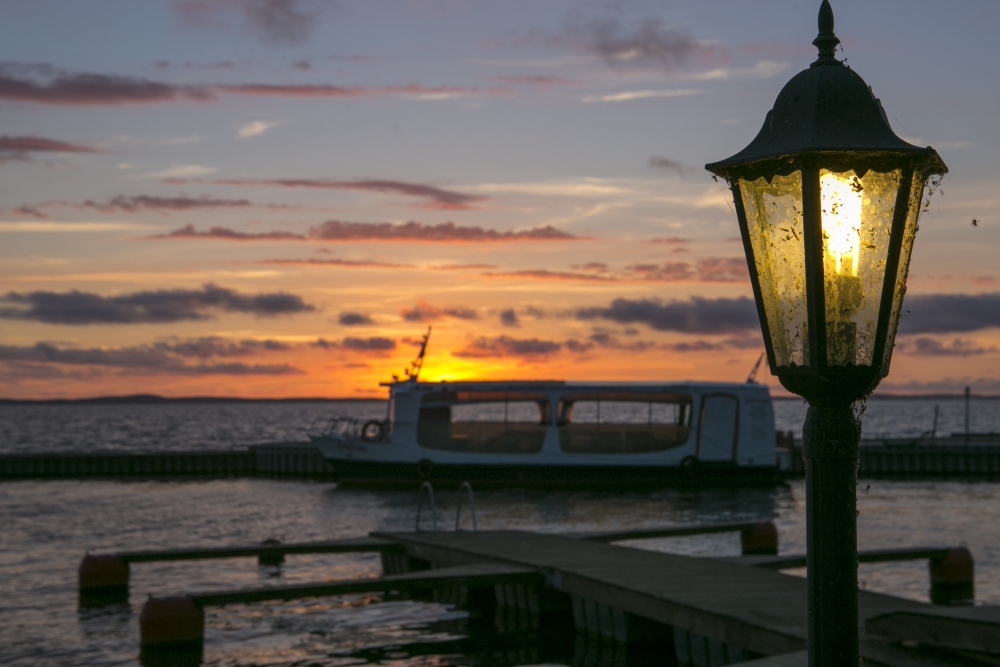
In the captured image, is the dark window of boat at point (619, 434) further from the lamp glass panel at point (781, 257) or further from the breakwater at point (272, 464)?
the lamp glass panel at point (781, 257)

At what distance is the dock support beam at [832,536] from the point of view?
400cm

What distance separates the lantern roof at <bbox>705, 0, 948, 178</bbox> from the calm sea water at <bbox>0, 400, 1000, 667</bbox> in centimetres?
145

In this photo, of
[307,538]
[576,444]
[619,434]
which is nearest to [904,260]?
[307,538]

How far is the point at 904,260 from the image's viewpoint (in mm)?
4105

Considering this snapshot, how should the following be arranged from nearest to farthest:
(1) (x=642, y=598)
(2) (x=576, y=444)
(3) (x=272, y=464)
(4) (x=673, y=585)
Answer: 1. (1) (x=642, y=598)
2. (4) (x=673, y=585)
3. (2) (x=576, y=444)
4. (3) (x=272, y=464)

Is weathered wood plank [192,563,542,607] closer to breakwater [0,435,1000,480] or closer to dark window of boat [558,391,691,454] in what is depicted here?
dark window of boat [558,391,691,454]

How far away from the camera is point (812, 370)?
13.2 feet

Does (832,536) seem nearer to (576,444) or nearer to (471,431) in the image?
(576,444)

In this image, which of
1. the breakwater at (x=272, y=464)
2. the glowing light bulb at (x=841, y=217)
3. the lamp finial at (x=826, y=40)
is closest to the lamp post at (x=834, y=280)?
the glowing light bulb at (x=841, y=217)

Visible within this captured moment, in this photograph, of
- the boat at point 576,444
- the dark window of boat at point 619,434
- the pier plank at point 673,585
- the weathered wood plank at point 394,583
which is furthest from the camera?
the dark window of boat at point 619,434

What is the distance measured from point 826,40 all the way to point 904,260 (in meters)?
1.03

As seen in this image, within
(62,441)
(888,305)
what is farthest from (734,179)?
(62,441)

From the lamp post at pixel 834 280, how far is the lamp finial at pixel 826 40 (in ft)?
0.99

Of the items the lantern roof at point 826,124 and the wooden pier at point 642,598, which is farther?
the wooden pier at point 642,598
